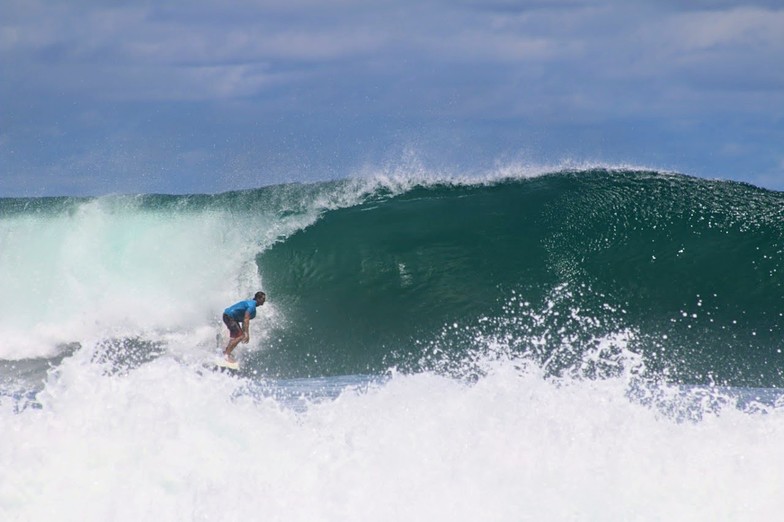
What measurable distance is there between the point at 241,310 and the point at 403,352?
2.38m

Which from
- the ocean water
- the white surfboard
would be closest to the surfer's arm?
the white surfboard

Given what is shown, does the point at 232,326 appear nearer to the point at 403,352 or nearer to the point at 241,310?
the point at 241,310

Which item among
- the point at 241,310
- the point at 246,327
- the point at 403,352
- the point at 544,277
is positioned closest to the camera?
the point at 246,327

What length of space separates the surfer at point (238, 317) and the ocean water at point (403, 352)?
47cm

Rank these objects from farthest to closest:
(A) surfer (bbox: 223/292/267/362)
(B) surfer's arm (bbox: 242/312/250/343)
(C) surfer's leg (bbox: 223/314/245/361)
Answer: (C) surfer's leg (bbox: 223/314/245/361) < (A) surfer (bbox: 223/292/267/362) < (B) surfer's arm (bbox: 242/312/250/343)

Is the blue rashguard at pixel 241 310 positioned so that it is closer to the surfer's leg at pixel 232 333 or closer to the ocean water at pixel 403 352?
the surfer's leg at pixel 232 333

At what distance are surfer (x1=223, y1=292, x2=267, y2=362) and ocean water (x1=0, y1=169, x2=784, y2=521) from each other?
47 centimetres

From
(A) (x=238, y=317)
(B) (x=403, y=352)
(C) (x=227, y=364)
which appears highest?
(A) (x=238, y=317)

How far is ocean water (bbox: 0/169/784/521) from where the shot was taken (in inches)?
224

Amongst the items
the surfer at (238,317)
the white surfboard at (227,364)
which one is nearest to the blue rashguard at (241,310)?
the surfer at (238,317)

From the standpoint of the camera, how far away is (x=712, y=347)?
516 inches

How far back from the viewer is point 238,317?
41.9ft

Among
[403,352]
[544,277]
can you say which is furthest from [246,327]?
[544,277]

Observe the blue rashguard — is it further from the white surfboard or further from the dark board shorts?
the white surfboard
